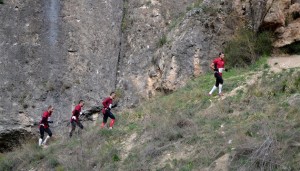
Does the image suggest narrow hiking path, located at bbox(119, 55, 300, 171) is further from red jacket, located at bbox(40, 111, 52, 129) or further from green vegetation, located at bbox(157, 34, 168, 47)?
green vegetation, located at bbox(157, 34, 168, 47)

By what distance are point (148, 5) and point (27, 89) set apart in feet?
21.0

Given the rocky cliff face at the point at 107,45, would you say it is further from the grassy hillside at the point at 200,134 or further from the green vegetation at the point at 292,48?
the grassy hillside at the point at 200,134

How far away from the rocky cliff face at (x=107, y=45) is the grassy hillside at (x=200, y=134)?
1.61m

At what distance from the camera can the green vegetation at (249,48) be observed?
17.5 m

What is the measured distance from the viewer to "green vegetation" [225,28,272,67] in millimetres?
17469

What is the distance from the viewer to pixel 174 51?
18469mm

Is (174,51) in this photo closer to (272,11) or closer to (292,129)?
(272,11)

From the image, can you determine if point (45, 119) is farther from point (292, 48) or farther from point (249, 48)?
point (292, 48)

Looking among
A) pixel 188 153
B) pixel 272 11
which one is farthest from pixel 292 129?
pixel 272 11

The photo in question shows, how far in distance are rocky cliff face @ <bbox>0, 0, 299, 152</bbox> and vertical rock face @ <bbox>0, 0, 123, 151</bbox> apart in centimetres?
4

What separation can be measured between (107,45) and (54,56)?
2.34 metres

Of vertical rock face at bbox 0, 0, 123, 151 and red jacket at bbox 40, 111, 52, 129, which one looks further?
vertical rock face at bbox 0, 0, 123, 151

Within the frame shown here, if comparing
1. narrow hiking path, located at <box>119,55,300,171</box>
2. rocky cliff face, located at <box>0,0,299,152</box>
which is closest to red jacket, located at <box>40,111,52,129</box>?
rocky cliff face, located at <box>0,0,299,152</box>

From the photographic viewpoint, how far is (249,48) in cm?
1753
